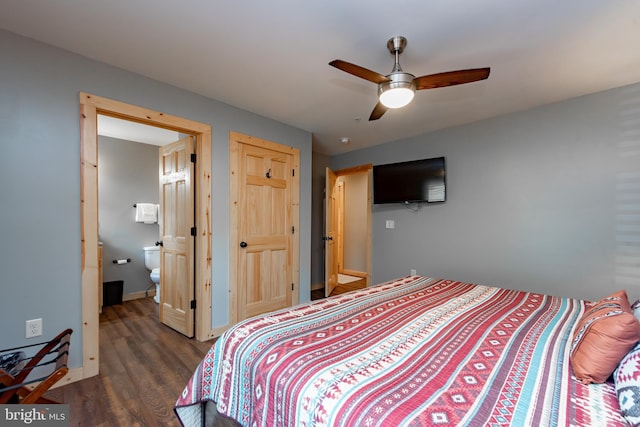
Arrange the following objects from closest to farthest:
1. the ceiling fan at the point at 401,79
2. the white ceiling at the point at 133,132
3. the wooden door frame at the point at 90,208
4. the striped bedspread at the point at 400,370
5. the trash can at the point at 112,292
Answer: the striped bedspread at the point at 400,370 → the ceiling fan at the point at 401,79 → the wooden door frame at the point at 90,208 → the white ceiling at the point at 133,132 → the trash can at the point at 112,292

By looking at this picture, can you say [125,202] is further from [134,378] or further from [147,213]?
[134,378]

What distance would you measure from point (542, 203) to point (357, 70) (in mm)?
2599

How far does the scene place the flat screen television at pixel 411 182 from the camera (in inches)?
142

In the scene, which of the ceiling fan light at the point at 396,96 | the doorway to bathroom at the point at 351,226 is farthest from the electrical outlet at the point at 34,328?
the doorway to bathroom at the point at 351,226

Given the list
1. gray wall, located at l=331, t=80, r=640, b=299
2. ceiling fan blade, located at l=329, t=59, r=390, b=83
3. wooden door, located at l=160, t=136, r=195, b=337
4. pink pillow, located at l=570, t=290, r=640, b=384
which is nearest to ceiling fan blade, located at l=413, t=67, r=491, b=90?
ceiling fan blade, located at l=329, t=59, r=390, b=83

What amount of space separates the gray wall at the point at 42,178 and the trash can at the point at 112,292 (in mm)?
2122

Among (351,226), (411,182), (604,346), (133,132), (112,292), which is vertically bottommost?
(112,292)

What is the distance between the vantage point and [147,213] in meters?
4.23

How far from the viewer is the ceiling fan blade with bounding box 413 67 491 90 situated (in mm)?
1679

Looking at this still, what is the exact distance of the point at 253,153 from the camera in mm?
3154

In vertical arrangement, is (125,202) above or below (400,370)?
above

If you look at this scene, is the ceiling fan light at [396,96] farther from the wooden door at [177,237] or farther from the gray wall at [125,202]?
the gray wall at [125,202]

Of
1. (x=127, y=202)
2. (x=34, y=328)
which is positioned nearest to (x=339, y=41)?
(x=34, y=328)

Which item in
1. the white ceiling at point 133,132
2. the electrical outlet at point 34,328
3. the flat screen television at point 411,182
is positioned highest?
the white ceiling at point 133,132
